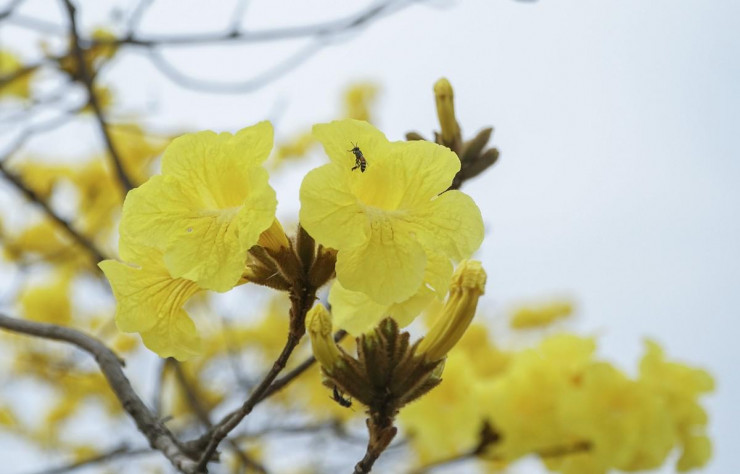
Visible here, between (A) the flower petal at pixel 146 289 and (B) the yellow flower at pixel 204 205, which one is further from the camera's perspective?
(A) the flower petal at pixel 146 289

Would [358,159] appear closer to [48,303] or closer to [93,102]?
[93,102]

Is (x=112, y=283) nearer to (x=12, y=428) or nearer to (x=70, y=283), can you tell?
(x=70, y=283)

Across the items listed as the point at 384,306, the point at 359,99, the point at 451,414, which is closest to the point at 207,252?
the point at 384,306

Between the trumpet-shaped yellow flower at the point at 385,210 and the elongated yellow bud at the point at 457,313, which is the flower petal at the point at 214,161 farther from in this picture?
the elongated yellow bud at the point at 457,313

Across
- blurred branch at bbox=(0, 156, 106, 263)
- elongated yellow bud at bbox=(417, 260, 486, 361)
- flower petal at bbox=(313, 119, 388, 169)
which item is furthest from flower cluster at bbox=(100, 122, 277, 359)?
blurred branch at bbox=(0, 156, 106, 263)

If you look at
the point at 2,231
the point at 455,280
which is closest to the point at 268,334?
the point at 2,231

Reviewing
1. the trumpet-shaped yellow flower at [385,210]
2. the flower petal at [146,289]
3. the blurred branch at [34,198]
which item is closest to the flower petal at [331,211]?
the trumpet-shaped yellow flower at [385,210]
